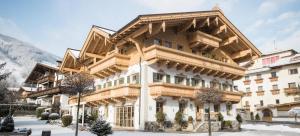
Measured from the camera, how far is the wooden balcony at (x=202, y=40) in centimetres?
2761

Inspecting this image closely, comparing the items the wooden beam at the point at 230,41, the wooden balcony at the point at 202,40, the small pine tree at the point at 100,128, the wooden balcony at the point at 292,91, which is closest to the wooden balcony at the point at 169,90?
the wooden balcony at the point at 202,40

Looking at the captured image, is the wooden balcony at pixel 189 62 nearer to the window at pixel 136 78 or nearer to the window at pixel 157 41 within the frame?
the window at pixel 136 78

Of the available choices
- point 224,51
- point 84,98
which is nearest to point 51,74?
point 84,98

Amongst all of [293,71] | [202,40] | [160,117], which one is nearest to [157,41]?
[202,40]

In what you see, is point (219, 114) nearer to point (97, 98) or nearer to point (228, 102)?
point (228, 102)

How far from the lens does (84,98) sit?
3216 centimetres

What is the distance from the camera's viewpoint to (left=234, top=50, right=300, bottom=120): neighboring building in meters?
47.3

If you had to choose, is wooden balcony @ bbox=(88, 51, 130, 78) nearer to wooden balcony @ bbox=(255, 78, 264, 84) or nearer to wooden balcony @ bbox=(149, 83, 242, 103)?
wooden balcony @ bbox=(149, 83, 242, 103)

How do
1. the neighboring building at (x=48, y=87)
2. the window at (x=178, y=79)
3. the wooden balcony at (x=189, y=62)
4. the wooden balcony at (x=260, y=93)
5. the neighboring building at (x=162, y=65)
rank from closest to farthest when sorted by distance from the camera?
the wooden balcony at (x=189, y=62) < the neighboring building at (x=162, y=65) < the window at (x=178, y=79) < the neighboring building at (x=48, y=87) < the wooden balcony at (x=260, y=93)

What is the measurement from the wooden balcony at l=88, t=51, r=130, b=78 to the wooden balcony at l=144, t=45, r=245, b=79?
3.44 meters

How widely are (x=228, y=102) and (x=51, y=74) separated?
41.1m

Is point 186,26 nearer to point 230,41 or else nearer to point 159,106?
point 230,41

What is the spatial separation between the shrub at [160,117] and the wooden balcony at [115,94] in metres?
2.60

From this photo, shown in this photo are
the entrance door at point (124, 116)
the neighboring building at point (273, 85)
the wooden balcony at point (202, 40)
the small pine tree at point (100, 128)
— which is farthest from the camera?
the neighboring building at point (273, 85)
